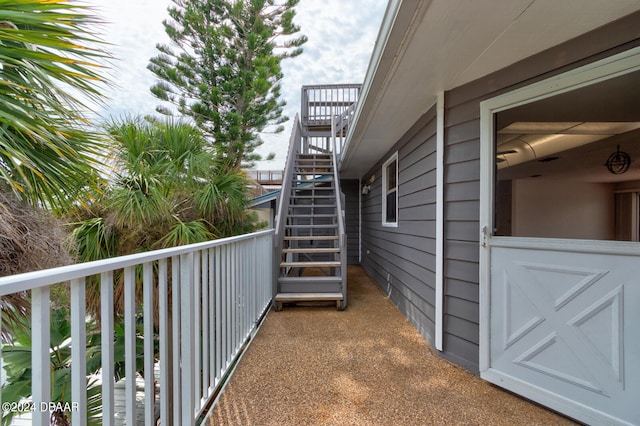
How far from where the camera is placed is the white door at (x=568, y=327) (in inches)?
57.6

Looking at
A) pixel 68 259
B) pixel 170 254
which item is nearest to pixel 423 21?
pixel 170 254

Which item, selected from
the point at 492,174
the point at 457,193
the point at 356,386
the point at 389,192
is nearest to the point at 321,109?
the point at 389,192

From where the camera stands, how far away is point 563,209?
1.96 metres

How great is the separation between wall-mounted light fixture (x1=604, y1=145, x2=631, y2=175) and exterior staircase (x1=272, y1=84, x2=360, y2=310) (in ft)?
7.58

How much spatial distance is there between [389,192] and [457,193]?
232cm

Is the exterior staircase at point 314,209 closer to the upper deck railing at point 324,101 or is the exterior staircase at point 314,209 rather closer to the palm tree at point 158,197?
the upper deck railing at point 324,101

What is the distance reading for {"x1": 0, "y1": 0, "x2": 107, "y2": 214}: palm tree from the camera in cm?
129

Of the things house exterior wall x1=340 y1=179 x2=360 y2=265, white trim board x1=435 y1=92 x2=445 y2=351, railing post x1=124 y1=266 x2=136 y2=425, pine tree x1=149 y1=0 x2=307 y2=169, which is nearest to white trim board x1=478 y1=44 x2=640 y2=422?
white trim board x1=435 y1=92 x2=445 y2=351

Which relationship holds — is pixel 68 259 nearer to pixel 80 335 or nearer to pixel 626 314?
pixel 80 335

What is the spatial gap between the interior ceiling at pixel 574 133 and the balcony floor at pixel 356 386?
1531mm

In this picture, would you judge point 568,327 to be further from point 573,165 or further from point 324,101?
point 324,101

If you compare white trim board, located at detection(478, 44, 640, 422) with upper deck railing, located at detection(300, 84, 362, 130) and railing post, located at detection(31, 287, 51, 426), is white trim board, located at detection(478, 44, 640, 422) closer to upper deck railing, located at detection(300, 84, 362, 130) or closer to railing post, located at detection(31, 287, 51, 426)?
railing post, located at detection(31, 287, 51, 426)

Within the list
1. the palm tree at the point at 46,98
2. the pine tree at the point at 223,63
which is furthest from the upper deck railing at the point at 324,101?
the palm tree at the point at 46,98

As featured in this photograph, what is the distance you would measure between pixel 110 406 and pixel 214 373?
3.05ft
